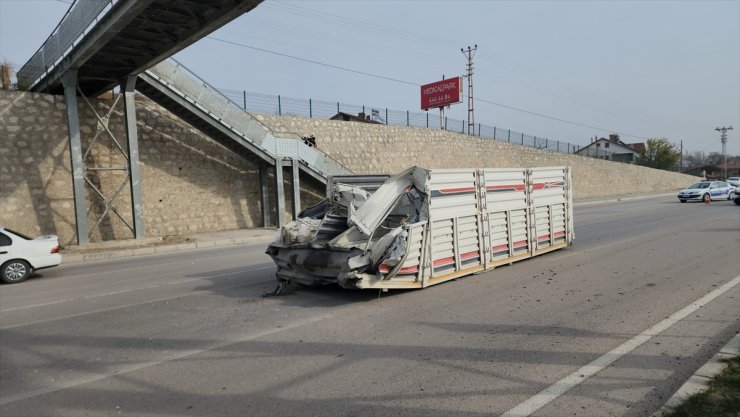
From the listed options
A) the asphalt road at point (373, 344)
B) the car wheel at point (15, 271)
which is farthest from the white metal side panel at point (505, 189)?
the car wheel at point (15, 271)

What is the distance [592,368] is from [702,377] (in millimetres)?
842

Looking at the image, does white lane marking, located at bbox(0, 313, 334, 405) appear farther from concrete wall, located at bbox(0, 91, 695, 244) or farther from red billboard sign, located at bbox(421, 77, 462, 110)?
red billboard sign, located at bbox(421, 77, 462, 110)

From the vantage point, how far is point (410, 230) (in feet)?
24.2

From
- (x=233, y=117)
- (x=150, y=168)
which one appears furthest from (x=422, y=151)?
(x=150, y=168)

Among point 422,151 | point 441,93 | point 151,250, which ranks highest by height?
point 441,93

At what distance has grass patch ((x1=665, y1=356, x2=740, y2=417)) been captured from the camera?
130 inches

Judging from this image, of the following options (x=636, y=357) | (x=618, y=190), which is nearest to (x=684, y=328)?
(x=636, y=357)

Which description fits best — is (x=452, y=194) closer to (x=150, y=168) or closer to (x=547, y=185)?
(x=547, y=185)

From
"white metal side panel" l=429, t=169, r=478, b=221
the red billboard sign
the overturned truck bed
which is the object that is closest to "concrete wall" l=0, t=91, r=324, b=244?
the overturned truck bed

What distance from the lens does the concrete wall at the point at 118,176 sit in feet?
53.2

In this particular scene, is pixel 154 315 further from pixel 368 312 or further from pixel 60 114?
pixel 60 114

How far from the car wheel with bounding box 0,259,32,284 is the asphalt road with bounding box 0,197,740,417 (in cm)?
132

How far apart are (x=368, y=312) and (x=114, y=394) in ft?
10.8

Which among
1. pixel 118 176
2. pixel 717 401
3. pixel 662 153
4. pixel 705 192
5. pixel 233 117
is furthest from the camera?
pixel 662 153
